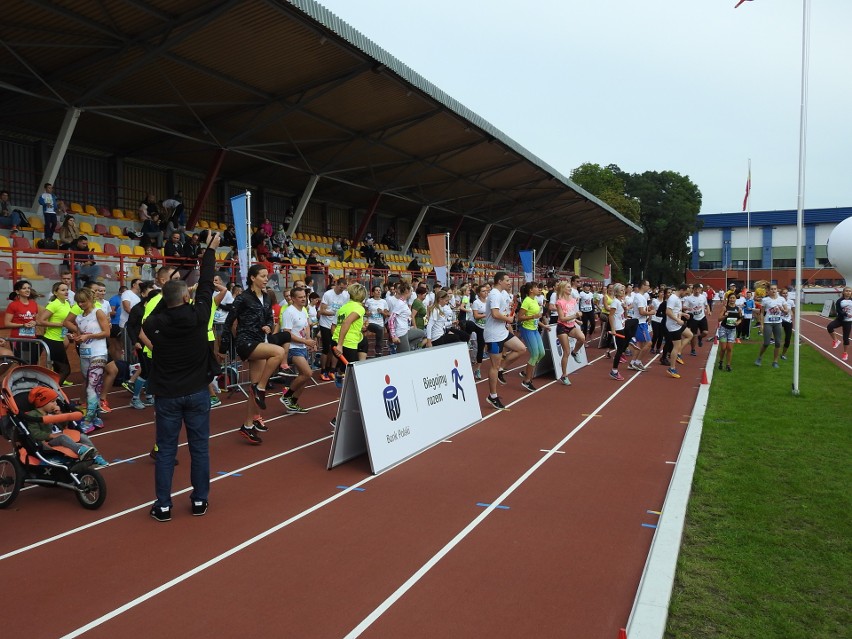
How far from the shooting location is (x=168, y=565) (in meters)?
4.31

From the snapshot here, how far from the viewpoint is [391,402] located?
695cm

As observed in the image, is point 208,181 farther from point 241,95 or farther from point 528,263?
point 528,263

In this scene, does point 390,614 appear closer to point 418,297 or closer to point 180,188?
point 418,297

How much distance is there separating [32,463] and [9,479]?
215mm

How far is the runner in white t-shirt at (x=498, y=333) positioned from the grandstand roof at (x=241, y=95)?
7.63 meters

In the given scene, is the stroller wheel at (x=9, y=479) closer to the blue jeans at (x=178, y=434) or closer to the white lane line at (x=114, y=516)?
the white lane line at (x=114, y=516)

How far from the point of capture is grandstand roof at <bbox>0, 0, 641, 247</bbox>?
13.7 m

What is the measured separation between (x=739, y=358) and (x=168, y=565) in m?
15.8

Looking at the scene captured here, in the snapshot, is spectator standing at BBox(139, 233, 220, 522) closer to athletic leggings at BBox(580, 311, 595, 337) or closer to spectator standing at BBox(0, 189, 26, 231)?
spectator standing at BBox(0, 189, 26, 231)

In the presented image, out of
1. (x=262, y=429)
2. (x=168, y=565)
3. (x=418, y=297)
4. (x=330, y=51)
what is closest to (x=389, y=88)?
(x=330, y=51)

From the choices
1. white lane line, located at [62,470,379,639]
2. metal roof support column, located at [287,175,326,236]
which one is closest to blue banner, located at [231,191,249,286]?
white lane line, located at [62,470,379,639]

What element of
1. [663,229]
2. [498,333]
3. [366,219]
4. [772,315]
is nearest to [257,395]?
[498,333]

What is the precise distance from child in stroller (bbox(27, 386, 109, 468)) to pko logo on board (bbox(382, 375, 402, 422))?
2849 millimetres

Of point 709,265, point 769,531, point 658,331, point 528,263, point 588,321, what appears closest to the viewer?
point 769,531
